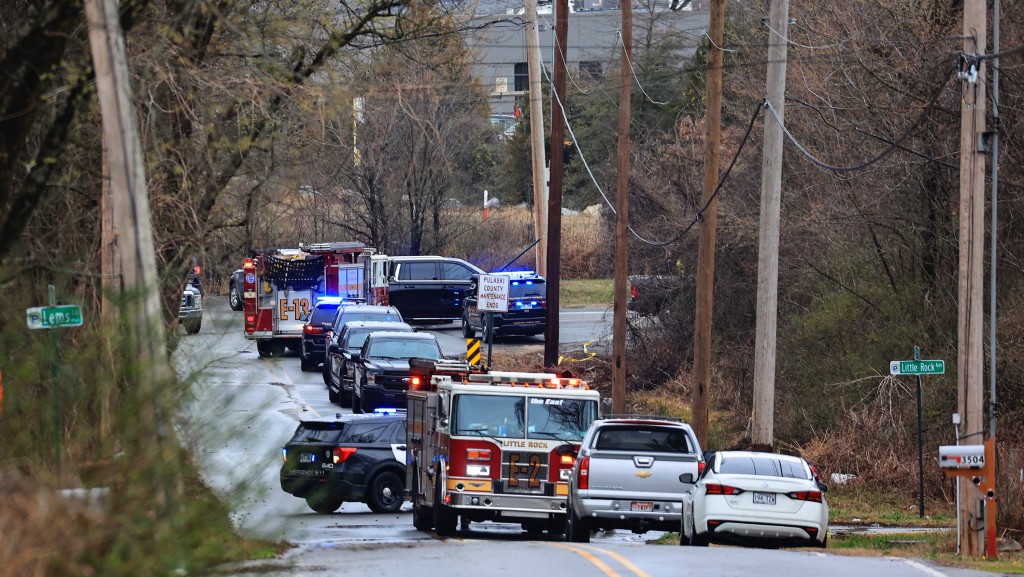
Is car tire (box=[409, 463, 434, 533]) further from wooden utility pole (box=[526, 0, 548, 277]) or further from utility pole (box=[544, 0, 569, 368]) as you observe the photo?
wooden utility pole (box=[526, 0, 548, 277])

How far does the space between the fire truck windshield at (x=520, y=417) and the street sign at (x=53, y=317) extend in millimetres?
6506

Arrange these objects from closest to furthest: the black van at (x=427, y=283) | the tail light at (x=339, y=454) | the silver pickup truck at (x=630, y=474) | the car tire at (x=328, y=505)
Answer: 1. the silver pickup truck at (x=630, y=474)
2. the car tire at (x=328, y=505)
3. the tail light at (x=339, y=454)
4. the black van at (x=427, y=283)

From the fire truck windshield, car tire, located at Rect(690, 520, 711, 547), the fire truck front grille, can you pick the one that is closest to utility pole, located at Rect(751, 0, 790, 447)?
the fire truck windshield

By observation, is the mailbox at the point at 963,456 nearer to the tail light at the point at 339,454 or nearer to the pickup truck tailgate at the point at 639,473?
the pickup truck tailgate at the point at 639,473

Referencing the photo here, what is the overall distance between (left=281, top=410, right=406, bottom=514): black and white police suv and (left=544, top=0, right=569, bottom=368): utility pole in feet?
25.3

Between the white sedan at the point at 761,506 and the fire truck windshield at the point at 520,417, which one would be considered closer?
the white sedan at the point at 761,506

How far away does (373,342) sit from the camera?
97.4 ft

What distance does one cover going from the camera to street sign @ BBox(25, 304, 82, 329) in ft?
36.9

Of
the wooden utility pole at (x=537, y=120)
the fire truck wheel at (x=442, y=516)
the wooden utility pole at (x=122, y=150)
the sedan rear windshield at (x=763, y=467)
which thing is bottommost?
the fire truck wheel at (x=442, y=516)

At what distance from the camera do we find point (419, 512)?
63.1 feet

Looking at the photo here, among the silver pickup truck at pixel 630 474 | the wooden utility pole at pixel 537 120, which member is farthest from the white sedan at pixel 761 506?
the wooden utility pole at pixel 537 120

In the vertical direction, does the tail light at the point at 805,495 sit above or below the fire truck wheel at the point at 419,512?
above

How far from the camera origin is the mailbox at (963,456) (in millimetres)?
15250

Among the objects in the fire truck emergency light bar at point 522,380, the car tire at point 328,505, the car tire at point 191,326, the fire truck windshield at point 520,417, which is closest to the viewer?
the car tire at point 191,326
